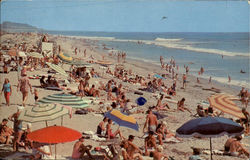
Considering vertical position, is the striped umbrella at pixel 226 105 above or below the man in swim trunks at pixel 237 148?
above

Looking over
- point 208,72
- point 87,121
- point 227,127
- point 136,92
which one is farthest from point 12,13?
point 208,72

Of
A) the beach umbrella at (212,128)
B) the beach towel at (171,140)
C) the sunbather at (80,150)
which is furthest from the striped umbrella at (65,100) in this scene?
the beach umbrella at (212,128)

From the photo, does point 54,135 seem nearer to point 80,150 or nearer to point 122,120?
point 80,150

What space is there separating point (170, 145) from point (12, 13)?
807 cm

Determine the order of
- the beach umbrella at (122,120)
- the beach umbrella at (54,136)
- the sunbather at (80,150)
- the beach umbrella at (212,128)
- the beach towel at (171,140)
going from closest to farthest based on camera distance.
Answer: the beach umbrella at (54,136) → the beach umbrella at (212,128) → the sunbather at (80,150) → the beach umbrella at (122,120) → the beach towel at (171,140)

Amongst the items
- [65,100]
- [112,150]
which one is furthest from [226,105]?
[65,100]

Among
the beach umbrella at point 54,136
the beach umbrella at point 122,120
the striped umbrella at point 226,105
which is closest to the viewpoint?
the beach umbrella at point 54,136

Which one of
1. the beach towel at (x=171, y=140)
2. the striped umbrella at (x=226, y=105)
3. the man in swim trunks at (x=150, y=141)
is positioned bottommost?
the beach towel at (x=171, y=140)

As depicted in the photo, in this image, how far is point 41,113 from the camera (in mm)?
6891

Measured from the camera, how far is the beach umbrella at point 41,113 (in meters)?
6.78

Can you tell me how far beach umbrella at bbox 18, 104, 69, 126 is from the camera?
6777 mm

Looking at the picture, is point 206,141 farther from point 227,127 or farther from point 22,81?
point 22,81

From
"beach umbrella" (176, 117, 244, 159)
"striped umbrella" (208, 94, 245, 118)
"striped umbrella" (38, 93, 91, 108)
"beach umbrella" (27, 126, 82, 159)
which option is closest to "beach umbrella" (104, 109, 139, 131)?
"striped umbrella" (38, 93, 91, 108)

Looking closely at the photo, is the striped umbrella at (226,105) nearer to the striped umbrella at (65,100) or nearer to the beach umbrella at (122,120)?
the beach umbrella at (122,120)
